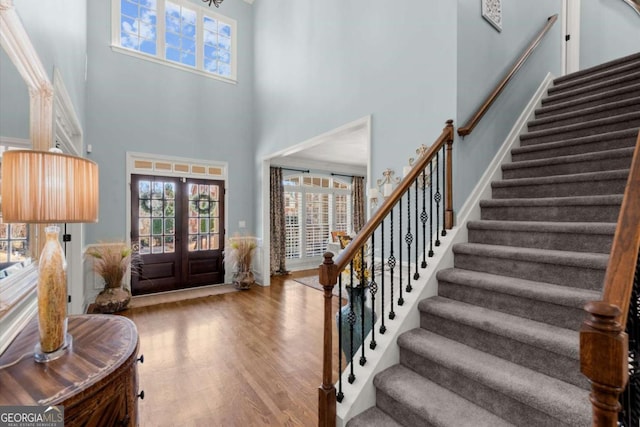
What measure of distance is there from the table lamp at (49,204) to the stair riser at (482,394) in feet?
6.05

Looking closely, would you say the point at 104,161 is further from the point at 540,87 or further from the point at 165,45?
the point at 540,87

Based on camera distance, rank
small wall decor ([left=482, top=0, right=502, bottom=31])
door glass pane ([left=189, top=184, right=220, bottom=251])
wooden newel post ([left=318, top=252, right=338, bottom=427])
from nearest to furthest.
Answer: wooden newel post ([left=318, top=252, right=338, bottom=427]) < small wall decor ([left=482, top=0, right=502, bottom=31]) < door glass pane ([left=189, top=184, right=220, bottom=251])

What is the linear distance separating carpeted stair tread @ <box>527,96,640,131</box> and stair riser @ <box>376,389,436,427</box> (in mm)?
3263

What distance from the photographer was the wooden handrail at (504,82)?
2682mm

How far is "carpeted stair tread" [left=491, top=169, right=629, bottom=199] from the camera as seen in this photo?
2217 millimetres

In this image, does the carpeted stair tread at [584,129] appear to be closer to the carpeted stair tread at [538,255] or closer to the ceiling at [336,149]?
the carpeted stair tread at [538,255]

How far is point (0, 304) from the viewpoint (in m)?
1.18

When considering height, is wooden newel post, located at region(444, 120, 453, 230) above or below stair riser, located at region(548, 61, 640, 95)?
below

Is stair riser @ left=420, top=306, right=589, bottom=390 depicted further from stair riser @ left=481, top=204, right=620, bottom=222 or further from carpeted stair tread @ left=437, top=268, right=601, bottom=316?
stair riser @ left=481, top=204, right=620, bottom=222

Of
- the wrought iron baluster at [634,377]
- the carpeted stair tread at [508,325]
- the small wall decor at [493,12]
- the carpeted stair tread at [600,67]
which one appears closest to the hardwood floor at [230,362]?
the carpeted stair tread at [508,325]

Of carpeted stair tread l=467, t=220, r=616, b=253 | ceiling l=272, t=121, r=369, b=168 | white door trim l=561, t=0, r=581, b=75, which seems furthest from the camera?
white door trim l=561, t=0, r=581, b=75

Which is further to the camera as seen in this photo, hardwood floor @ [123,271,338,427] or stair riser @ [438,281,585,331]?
hardwood floor @ [123,271,338,427]

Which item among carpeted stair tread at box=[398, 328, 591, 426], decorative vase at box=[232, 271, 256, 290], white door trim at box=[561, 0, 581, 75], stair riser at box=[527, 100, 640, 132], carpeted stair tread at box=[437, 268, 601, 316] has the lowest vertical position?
decorative vase at box=[232, 271, 256, 290]

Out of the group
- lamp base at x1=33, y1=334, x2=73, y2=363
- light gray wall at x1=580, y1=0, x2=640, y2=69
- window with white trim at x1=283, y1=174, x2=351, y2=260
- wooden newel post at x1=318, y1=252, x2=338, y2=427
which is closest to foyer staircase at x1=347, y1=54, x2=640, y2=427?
wooden newel post at x1=318, y1=252, x2=338, y2=427
